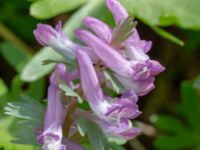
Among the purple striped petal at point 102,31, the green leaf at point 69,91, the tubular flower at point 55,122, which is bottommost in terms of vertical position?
the tubular flower at point 55,122

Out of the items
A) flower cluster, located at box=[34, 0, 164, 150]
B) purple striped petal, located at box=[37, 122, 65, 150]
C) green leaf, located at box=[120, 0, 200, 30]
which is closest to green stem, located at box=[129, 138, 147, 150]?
green leaf, located at box=[120, 0, 200, 30]

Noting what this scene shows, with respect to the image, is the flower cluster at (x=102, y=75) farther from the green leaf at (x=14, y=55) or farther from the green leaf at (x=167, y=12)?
the green leaf at (x=14, y=55)

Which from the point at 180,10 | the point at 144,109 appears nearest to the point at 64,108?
the point at 180,10

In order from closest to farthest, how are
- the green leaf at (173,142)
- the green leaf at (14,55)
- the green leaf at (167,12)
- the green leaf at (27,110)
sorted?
1. the green leaf at (27,110)
2. the green leaf at (167,12)
3. the green leaf at (14,55)
4. the green leaf at (173,142)

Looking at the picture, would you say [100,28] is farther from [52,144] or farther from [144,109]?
[144,109]

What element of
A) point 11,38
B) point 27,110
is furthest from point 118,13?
point 11,38

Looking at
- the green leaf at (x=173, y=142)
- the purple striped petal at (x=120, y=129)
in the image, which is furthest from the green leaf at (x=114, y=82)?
the green leaf at (x=173, y=142)
